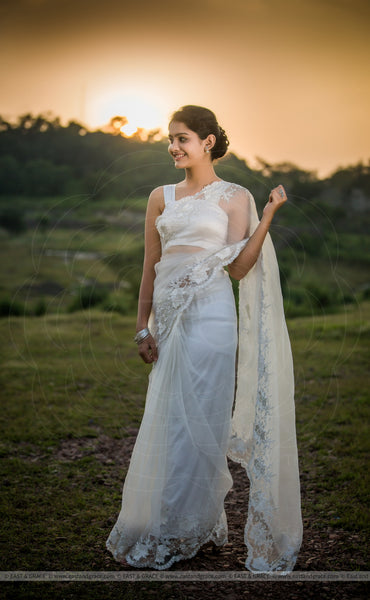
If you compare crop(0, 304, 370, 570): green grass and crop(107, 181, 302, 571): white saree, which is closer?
crop(107, 181, 302, 571): white saree

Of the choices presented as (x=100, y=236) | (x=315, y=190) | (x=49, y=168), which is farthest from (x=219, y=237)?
(x=100, y=236)

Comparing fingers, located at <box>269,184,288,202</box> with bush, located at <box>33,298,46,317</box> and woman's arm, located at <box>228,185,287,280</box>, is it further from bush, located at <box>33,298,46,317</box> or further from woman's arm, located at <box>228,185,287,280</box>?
bush, located at <box>33,298,46,317</box>

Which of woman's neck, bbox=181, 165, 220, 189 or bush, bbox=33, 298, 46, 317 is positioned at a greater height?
woman's neck, bbox=181, 165, 220, 189

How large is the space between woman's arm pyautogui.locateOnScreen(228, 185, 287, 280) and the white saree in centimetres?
7

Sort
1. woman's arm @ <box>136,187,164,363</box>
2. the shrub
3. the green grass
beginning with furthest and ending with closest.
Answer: the shrub → the green grass → woman's arm @ <box>136,187,164,363</box>

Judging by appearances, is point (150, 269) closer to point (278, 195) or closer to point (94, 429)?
point (278, 195)

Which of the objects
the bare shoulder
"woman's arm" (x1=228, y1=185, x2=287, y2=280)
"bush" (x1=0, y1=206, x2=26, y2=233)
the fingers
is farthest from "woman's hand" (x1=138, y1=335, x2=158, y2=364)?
"bush" (x1=0, y1=206, x2=26, y2=233)

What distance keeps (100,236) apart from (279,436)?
50.3ft

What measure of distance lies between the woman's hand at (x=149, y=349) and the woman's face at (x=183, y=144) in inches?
40.4

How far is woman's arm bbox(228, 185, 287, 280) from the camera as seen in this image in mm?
3047

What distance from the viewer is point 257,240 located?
315cm

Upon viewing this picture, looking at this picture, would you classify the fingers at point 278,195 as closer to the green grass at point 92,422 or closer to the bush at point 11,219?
the green grass at point 92,422

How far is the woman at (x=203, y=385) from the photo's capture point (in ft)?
10.2

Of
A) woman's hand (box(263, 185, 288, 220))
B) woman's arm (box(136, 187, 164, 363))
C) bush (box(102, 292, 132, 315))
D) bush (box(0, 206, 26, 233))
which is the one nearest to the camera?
woman's hand (box(263, 185, 288, 220))
